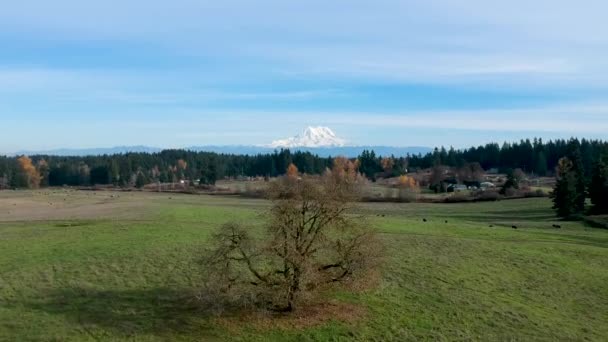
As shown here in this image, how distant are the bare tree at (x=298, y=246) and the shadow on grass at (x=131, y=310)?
2973 mm

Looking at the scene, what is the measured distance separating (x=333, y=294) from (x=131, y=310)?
1285 centimetres

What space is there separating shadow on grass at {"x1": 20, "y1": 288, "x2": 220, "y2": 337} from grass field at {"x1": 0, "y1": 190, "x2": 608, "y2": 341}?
0.21 feet

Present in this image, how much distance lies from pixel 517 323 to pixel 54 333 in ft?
88.1

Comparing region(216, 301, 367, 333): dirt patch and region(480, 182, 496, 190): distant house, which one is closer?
region(216, 301, 367, 333): dirt patch

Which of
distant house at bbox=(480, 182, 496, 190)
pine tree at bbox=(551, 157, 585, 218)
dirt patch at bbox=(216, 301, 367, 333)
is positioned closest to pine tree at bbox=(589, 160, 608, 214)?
pine tree at bbox=(551, 157, 585, 218)

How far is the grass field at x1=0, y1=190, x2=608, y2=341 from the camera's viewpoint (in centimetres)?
3073

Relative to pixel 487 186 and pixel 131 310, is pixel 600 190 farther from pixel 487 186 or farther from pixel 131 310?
pixel 131 310

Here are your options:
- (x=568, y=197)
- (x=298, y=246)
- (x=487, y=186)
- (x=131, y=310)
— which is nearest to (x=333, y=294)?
(x=298, y=246)

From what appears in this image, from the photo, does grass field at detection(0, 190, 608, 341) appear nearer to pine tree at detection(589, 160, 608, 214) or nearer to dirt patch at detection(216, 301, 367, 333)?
dirt patch at detection(216, 301, 367, 333)

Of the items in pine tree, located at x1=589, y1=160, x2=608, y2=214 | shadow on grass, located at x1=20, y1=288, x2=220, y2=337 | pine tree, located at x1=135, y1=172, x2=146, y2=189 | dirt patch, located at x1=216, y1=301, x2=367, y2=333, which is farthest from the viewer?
pine tree, located at x1=135, y1=172, x2=146, y2=189

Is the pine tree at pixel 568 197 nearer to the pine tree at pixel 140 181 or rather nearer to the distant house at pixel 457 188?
the distant house at pixel 457 188

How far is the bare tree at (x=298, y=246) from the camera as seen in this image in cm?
3125

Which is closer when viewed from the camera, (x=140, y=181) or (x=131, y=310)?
(x=131, y=310)

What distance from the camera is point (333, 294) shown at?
36.2m
